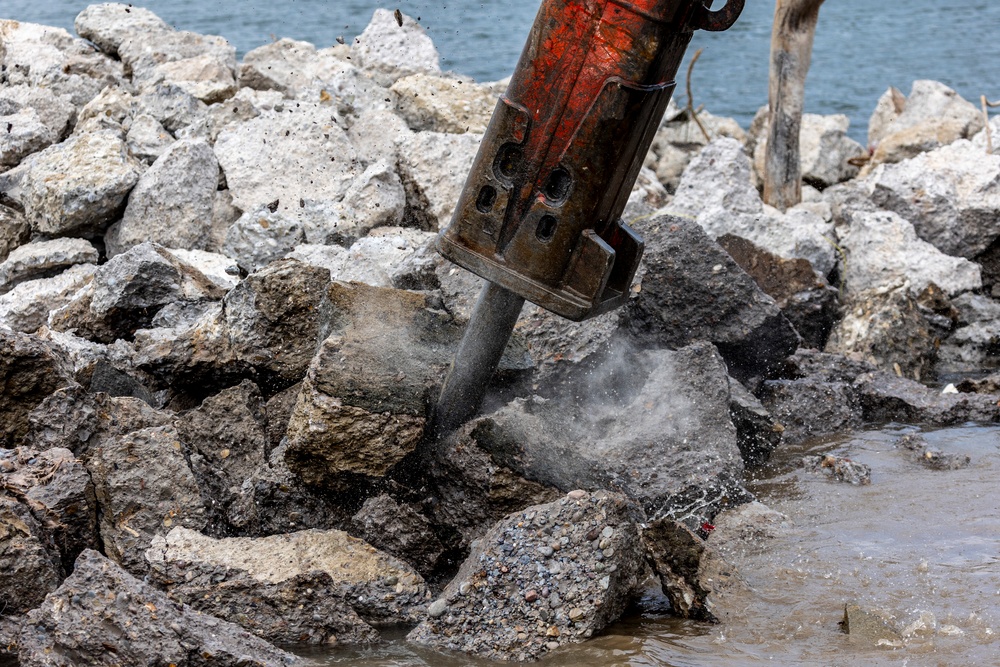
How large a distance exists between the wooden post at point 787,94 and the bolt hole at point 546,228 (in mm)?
5413

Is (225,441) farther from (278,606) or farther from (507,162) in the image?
(507,162)

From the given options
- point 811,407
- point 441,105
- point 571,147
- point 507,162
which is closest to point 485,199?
point 507,162

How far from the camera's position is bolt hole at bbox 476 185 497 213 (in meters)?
3.11

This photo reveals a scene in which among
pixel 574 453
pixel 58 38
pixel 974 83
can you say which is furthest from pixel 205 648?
pixel 974 83

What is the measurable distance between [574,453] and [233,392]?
1.33 meters

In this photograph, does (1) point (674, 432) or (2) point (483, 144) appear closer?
(2) point (483, 144)

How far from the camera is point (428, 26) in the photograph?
8039 millimetres

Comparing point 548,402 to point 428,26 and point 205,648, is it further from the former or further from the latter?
point 428,26

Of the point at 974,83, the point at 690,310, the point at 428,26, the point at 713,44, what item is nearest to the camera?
the point at 690,310

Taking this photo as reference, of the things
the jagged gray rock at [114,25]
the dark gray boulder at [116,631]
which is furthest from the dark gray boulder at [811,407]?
the jagged gray rock at [114,25]

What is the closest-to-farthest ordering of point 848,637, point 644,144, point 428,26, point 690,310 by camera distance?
point 848,637 < point 644,144 < point 690,310 < point 428,26

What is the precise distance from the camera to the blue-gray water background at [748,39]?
14.3 metres

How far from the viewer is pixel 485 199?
3133 mm

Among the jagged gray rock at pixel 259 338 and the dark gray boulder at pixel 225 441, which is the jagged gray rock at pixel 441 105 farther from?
the dark gray boulder at pixel 225 441
